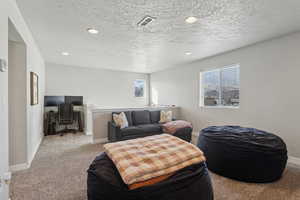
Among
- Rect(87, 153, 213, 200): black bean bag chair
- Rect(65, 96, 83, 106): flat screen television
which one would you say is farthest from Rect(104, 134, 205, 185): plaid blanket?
Rect(65, 96, 83, 106): flat screen television

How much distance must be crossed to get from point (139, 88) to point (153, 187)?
20.6ft

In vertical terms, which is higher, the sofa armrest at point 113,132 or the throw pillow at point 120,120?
the throw pillow at point 120,120

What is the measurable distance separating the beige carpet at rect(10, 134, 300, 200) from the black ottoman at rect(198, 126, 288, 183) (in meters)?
0.12

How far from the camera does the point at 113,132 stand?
3818mm

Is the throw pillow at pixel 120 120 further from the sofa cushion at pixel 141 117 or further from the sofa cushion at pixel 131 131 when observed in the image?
the sofa cushion at pixel 141 117

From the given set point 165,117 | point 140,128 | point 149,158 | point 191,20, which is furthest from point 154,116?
point 149,158

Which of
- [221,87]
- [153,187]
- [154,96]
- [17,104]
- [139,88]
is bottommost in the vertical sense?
[153,187]

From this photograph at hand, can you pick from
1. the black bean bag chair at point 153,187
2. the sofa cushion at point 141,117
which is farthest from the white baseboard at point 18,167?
the sofa cushion at point 141,117

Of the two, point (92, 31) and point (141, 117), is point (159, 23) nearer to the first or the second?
point (92, 31)

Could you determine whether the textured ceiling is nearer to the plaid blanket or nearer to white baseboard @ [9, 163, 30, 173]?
the plaid blanket

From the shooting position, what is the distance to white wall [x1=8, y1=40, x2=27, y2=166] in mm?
2471

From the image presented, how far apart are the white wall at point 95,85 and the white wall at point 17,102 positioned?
3.14m

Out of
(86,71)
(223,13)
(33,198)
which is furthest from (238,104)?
(86,71)

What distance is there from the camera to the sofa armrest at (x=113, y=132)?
3665 mm
